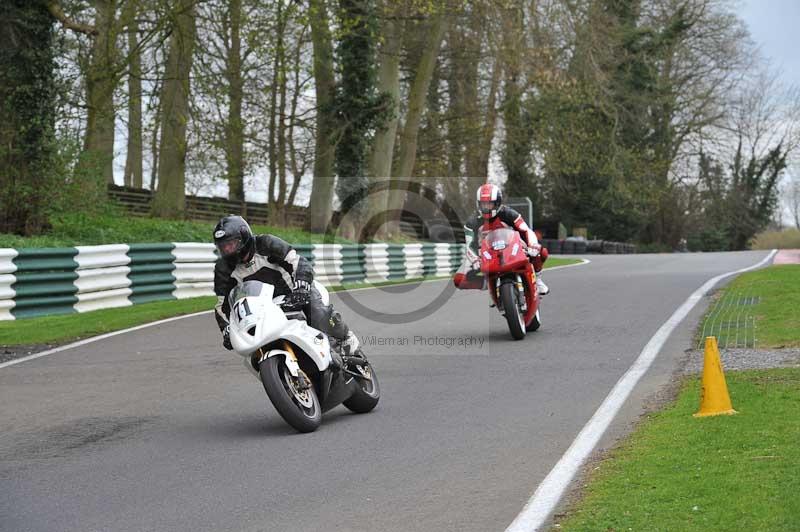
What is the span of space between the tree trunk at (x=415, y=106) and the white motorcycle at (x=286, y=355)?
944 inches

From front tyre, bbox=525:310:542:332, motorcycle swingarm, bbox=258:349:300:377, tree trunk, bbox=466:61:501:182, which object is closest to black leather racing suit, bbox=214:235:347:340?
motorcycle swingarm, bbox=258:349:300:377

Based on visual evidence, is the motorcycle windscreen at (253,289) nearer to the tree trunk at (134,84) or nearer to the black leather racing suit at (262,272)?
the black leather racing suit at (262,272)

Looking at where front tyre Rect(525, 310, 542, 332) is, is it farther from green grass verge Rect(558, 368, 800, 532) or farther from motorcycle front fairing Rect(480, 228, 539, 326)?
green grass verge Rect(558, 368, 800, 532)

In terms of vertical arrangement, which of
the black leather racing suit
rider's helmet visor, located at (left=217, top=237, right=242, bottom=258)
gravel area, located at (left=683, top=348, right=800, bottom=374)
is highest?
rider's helmet visor, located at (left=217, top=237, right=242, bottom=258)

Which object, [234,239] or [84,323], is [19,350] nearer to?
[84,323]

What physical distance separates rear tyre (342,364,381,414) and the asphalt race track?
7cm

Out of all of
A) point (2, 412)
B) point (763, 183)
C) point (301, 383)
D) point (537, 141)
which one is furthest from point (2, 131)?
point (763, 183)

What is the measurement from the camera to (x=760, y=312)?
1455 centimetres

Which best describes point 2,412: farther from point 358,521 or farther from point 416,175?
point 416,175

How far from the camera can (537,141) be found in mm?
39531

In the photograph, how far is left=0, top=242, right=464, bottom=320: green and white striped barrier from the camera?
635 inches

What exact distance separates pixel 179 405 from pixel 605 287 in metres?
11.9

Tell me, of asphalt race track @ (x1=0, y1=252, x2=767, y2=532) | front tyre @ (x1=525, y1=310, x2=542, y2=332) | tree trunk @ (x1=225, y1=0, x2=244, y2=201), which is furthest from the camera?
tree trunk @ (x1=225, y1=0, x2=244, y2=201)

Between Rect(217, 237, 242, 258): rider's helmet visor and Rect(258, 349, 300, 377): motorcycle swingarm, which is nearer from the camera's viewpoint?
Rect(258, 349, 300, 377): motorcycle swingarm
